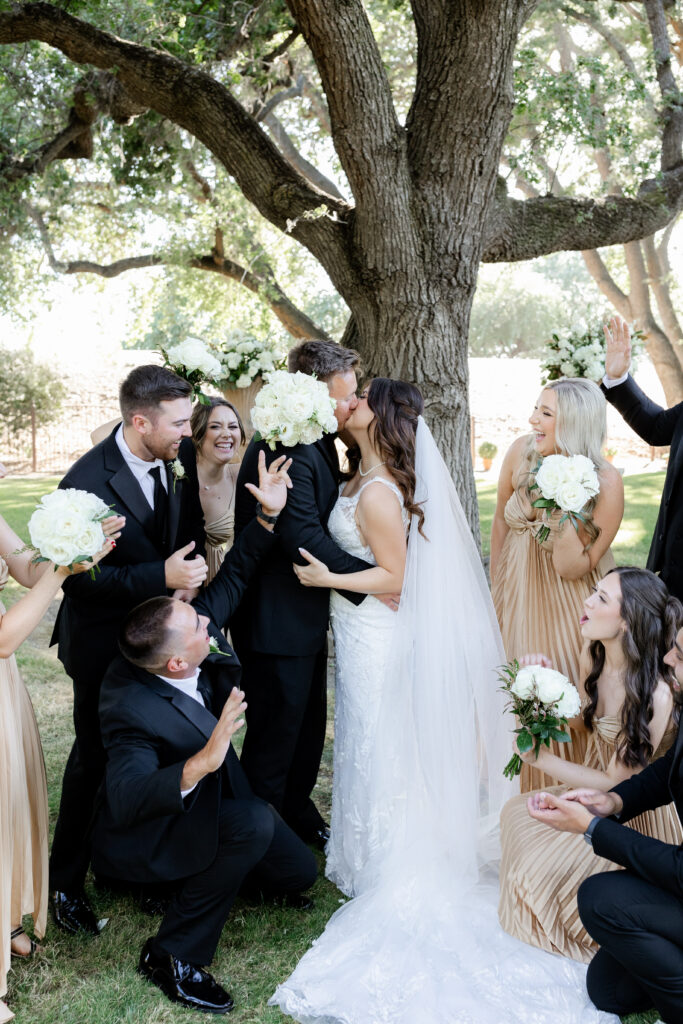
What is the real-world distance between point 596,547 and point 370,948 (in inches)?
81.9

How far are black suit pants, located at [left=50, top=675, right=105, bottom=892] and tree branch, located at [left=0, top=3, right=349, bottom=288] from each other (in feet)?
13.8

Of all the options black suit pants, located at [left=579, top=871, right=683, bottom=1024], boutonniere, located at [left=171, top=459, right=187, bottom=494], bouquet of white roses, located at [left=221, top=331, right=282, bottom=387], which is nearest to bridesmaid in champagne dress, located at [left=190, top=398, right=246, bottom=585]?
bouquet of white roses, located at [left=221, top=331, right=282, bottom=387]

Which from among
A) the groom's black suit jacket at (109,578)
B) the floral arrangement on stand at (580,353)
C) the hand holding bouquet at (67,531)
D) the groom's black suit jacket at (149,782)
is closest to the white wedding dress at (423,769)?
the groom's black suit jacket at (149,782)

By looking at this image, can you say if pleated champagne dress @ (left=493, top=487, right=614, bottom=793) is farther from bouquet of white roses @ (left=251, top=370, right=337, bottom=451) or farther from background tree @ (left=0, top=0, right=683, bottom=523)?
background tree @ (left=0, top=0, right=683, bottom=523)

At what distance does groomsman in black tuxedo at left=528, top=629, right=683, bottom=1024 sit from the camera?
10.0ft

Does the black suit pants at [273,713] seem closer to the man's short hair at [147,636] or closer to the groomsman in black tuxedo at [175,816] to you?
the groomsman in black tuxedo at [175,816]

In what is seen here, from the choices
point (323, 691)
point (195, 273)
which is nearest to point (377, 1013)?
point (323, 691)

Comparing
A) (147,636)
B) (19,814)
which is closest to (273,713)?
(147,636)

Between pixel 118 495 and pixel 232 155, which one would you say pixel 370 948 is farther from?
pixel 232 155

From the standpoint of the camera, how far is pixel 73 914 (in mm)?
4020

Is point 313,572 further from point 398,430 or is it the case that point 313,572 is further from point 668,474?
point 668,474

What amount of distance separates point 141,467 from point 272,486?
1.90 ft

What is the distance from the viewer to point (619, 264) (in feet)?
68.8

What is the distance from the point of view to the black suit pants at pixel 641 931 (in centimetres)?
305
